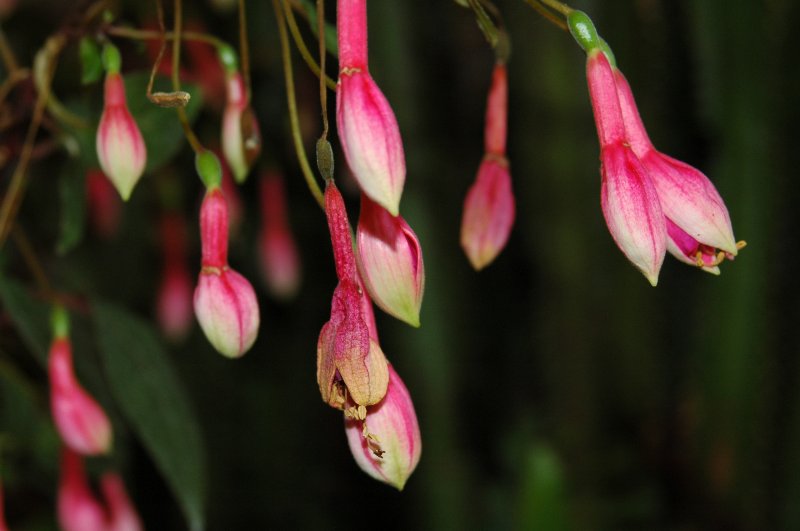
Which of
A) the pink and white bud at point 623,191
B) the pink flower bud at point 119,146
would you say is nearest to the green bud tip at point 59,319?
the pink flower bud at point 119,146

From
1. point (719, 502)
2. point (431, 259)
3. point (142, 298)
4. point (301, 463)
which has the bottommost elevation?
point (301, 463)

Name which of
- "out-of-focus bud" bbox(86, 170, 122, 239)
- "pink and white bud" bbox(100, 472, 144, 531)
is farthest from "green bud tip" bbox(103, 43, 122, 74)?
"out-of-focus bud" bbox(86, 170, 122, 239)

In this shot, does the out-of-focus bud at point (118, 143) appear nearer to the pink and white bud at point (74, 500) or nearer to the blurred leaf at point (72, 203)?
the blurred leaf at point (72, 203)

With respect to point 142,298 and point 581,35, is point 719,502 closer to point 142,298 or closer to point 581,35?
point 142,298

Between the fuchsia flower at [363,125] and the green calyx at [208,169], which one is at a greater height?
the fuchsia flower at [363,125]

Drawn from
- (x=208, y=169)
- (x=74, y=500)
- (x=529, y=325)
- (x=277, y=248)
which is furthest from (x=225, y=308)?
(x=529, y=325)

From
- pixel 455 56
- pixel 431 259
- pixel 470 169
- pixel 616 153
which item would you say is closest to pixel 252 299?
pixel 616 153
